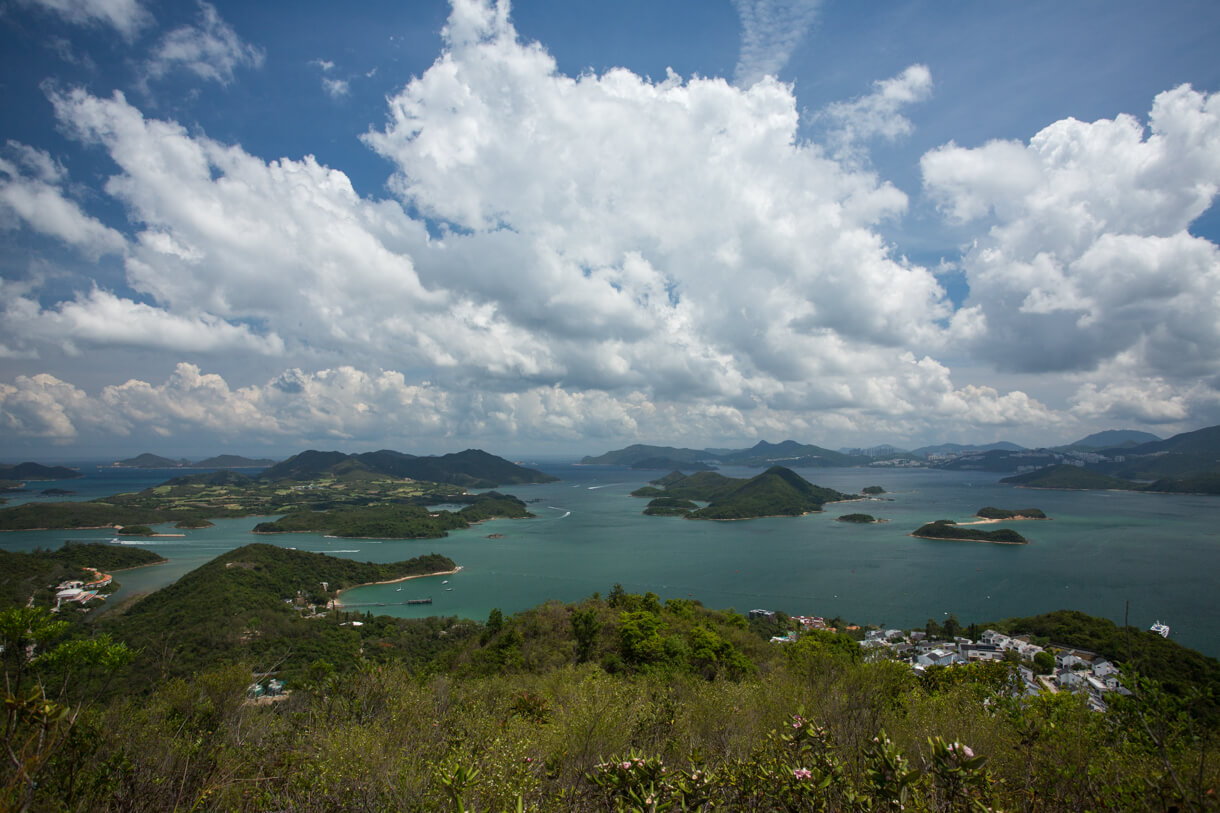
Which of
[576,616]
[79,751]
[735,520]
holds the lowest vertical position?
[735,520]

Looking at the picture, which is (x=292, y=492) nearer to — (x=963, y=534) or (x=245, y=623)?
(x=245, y=623)

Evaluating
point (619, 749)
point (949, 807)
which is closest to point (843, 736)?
point (619, 749)

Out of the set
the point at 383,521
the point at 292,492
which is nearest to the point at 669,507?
the point at 383,521

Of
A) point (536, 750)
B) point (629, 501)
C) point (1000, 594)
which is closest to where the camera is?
point (536, 750)

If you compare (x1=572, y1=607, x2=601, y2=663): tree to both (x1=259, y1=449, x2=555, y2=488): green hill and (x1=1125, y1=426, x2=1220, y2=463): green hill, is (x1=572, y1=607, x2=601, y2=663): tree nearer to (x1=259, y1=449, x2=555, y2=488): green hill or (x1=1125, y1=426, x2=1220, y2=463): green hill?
(x1=259, y1=449, x2=555, y2=488): green hill

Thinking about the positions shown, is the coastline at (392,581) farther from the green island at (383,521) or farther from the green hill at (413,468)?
the green hill at (413,468)

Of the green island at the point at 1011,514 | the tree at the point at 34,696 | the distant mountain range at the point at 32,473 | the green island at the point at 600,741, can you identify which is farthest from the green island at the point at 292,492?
the green island at the point at 1011,514

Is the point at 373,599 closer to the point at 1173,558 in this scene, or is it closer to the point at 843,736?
the point at 843,736
